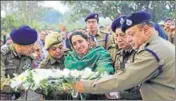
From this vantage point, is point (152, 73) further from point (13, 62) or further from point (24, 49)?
point (13, 62)

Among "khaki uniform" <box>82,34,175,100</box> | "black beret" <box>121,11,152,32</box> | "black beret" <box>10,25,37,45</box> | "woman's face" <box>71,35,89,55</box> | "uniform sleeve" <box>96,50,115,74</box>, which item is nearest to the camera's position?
"khaki uniform" <box>82,34,175,100</box>

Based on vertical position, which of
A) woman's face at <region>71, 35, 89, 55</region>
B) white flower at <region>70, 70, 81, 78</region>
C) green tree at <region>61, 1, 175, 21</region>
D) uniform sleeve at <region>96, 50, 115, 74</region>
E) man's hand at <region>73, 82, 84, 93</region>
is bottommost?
man's hand at <region>73, 82, 84, 93</region>

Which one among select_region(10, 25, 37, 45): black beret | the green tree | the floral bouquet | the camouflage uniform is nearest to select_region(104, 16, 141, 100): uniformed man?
the floral bouquet

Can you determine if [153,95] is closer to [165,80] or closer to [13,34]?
[165,80]

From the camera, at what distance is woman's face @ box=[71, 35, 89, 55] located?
284 cm

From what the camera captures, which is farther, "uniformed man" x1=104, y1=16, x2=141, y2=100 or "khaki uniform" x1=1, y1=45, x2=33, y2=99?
"khaki uniform" x1=1, y1=45, x2=33, y2=99

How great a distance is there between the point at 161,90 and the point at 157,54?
0.20m

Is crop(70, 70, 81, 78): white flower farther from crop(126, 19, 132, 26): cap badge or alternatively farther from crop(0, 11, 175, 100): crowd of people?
crop(126, 19, 132, 26): cap badge

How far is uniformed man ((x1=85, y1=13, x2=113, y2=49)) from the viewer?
388 cm

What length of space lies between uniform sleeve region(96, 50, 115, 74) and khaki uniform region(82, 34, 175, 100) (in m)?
0.53

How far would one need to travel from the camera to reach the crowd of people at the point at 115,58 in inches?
77.6

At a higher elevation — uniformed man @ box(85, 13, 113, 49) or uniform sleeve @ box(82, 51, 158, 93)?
uniformed man @ box(85, 13, 113, 49)

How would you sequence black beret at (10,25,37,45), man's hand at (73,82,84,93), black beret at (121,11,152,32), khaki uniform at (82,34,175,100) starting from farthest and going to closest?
black beret at (10,25,37,45) → man's hand at (73,82,84,93) → black beret at (121,11,152,32) → khaki uniform at (82,34,175,100)

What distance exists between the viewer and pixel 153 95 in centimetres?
203
